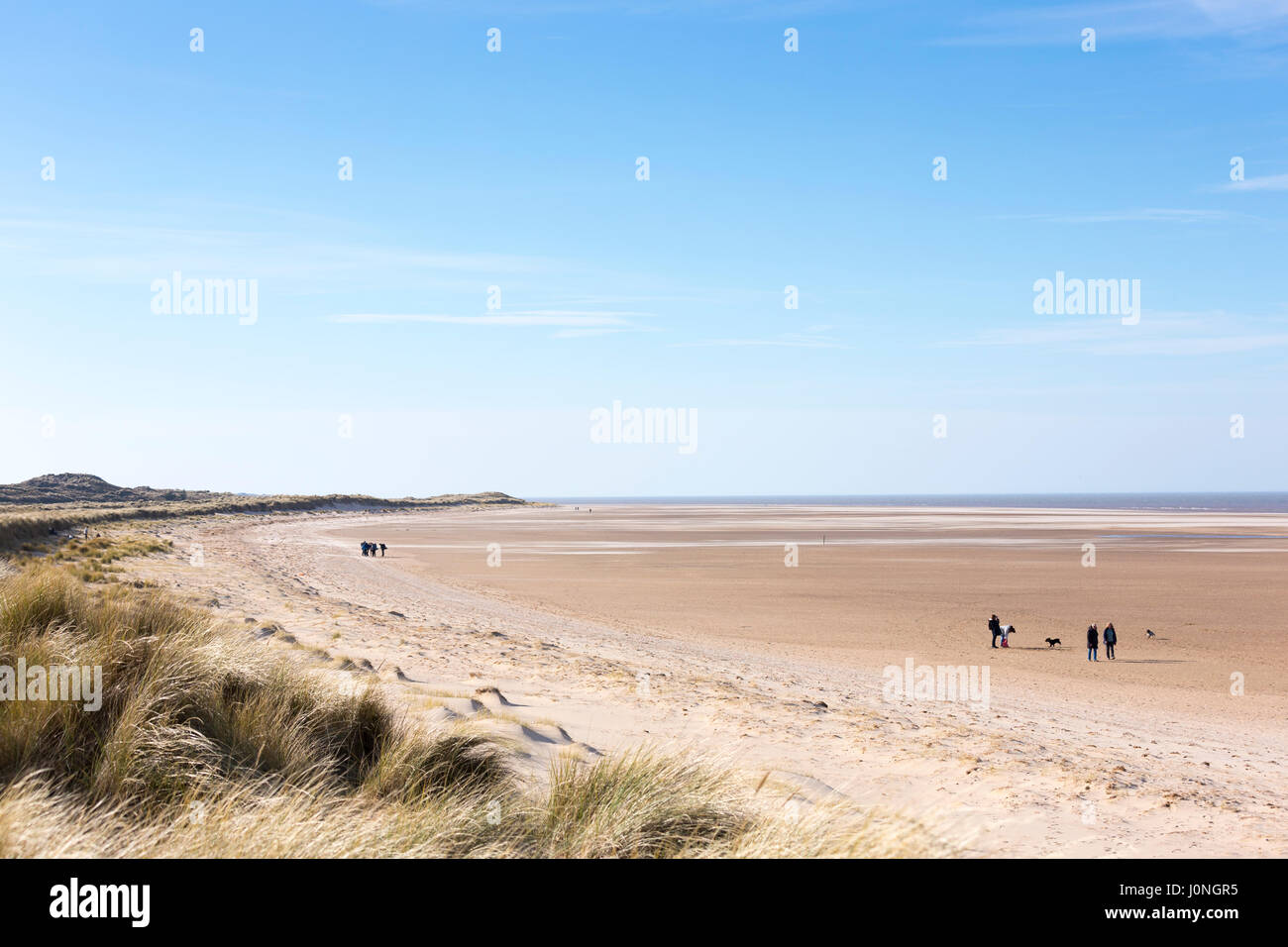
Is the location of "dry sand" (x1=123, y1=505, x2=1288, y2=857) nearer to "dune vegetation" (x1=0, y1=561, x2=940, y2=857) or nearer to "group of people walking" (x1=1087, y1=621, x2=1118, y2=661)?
"group of people walking" (x1=1087, y1=621, x2=1118, y2=661)

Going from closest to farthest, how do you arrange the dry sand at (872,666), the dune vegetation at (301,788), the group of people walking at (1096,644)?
the dune vegetation at (301,788) → the dry sand at (872,666) → the group of people walking at (1096,644)

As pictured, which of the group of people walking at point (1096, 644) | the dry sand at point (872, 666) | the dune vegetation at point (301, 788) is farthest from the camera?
the group of people walking at point (1096, 644)

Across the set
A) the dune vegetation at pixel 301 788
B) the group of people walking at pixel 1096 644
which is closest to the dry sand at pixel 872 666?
the group of people walking at pixel 1096 644

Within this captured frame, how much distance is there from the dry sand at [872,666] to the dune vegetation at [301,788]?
4.15 ft

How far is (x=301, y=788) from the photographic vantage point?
518 cm

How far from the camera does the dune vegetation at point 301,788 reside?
4156mm

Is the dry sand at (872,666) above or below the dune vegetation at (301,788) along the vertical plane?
below

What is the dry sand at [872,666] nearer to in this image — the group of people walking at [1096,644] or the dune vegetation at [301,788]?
the group of people walking at [1096,644]

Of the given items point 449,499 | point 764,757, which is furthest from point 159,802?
point 449,499

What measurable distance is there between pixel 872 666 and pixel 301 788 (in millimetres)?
14052
